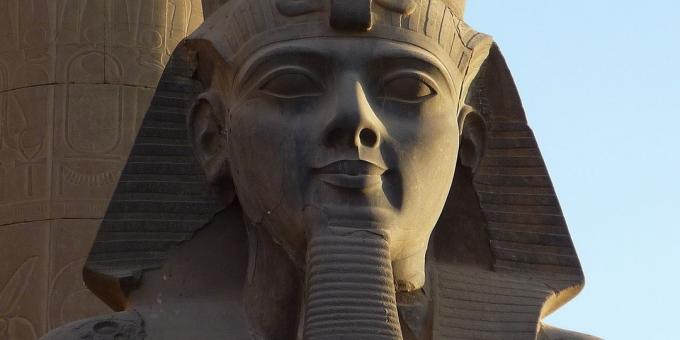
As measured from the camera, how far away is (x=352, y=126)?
36.2 feet

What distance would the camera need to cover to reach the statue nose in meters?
11.0

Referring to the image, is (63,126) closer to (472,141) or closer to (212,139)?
(212,139)

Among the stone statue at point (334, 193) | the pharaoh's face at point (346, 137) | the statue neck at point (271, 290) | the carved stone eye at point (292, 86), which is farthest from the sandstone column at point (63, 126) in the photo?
the carved stone eye at point (292, 86)

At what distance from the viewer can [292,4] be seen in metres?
11.3

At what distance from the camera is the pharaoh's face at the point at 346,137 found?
1104cm

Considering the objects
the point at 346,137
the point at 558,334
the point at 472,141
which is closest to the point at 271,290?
the point at 346,137

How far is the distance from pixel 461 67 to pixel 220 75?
909 millimetres

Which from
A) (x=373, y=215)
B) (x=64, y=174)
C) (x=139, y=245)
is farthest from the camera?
(x=64, y=174)

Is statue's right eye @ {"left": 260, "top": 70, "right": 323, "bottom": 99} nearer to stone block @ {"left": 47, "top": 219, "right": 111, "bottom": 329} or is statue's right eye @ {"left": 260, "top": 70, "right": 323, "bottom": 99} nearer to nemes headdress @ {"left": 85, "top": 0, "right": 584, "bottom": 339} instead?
nemes headdress @ {"left": 85, "top": 0, "right": 584, "bottom": 339}

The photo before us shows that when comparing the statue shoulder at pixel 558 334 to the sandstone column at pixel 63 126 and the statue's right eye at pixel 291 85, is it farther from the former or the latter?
the sandstone column at pixel 63 126

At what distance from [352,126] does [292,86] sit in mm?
338

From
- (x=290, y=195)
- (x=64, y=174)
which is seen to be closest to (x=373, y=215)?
(x=290, y=195)

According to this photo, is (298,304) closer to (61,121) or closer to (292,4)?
(292,4)

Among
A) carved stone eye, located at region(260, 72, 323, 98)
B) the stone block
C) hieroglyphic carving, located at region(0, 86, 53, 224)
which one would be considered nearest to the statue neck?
carved stone eye, located at region(260, 72, 323, 98)
